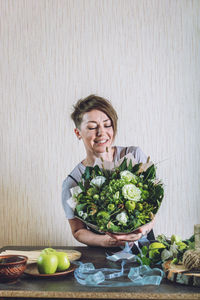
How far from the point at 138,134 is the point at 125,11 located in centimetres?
99

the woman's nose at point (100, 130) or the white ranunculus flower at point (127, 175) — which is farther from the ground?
the woman's nose at point (100, 130)

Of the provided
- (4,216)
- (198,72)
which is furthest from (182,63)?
(4,216)

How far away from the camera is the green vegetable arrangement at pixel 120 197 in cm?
164

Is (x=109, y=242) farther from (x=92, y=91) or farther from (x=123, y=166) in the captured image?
(x=92, y=91)

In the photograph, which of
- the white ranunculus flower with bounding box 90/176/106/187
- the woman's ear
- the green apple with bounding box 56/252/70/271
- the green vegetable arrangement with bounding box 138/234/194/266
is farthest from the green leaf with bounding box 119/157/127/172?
the woman's ear

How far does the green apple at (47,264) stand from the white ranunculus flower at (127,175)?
1.67ft

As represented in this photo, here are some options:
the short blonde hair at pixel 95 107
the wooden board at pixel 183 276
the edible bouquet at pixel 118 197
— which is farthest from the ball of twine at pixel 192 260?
the short blonde hair at pixel 95 107

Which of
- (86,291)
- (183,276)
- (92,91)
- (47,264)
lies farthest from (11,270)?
(92,91)

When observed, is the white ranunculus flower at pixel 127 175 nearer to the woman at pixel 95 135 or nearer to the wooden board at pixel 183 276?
the wooden board at pixel 183 276

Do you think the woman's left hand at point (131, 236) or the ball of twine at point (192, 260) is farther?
the woman's left hand at point (131, 236)

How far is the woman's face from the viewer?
240cm

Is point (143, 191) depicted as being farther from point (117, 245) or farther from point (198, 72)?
point (198, 72)

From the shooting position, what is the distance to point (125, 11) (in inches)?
108

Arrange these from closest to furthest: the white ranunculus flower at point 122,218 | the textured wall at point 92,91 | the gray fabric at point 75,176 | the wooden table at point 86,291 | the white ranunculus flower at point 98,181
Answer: the wooden table at point 86,291 < the white ranunculus flower at point 122,218 < the white ranunculus flower at point 98,181 < the gray fabric at point 75,176 < the textured wall at point 92,91
